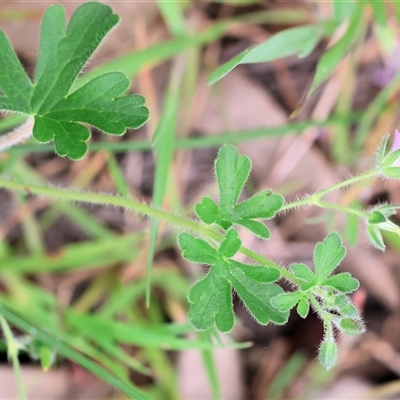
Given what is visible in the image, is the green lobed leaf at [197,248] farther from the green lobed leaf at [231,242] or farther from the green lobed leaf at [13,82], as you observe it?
the green lobed leaf at [13,82]

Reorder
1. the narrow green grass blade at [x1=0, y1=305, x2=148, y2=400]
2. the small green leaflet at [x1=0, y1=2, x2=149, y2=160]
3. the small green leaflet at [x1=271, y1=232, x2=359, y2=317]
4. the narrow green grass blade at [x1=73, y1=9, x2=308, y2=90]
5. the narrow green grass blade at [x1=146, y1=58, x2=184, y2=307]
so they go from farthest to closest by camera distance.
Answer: the narrow green grass blade at [x1=73, y1=9, x2=308, y2=90], the narrow green grass blade at [x1=146, y1=58, x2=184, y2=307], the narrow green grass blade at [x1=0, y1=305, x2=148, y2=400], the small green leaflet at [x1=0, y1=2, x2=149, y2=160], the small green leaflet at [x1=271, y1=232, x2=359, y2=317]

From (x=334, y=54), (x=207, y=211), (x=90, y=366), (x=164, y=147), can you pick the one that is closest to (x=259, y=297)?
(x=207, y=211)

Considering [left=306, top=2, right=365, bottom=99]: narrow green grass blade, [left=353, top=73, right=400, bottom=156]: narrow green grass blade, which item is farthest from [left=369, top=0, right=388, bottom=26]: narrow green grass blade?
[left=353, top=73, right=400, bottom=156]: narrow green grass blade

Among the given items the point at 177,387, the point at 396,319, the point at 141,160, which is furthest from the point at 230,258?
the point at 396,319

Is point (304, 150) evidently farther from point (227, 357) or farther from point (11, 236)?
point (11, 236)

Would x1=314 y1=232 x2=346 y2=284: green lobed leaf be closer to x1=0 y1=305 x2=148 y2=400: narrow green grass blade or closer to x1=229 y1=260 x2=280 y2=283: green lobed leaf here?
x1=229 y1=260 x2=280 y2=283: green lobed leaf

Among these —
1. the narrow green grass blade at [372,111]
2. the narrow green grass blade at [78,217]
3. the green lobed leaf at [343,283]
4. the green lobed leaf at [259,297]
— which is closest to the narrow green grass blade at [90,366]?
Result: the green lobed leaf at [259,297]
